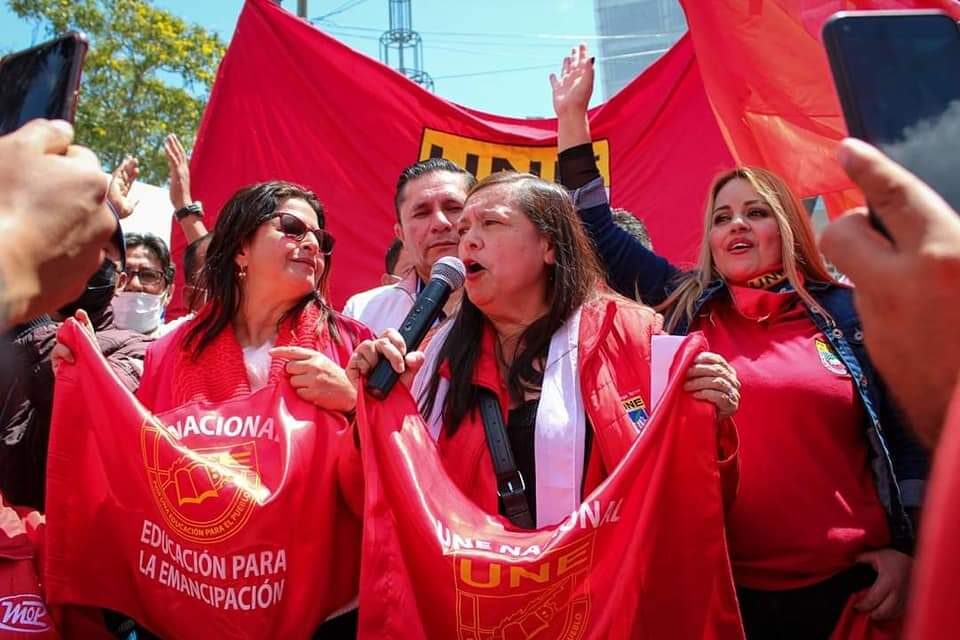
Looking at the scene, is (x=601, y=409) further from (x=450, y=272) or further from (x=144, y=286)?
(x=144, y=286)

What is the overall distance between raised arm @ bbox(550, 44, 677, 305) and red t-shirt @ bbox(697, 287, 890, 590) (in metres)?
0.65

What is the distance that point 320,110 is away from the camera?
523cm

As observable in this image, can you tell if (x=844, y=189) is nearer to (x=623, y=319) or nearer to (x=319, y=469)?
(x=623, y=319)

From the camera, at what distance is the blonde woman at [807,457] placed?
84.7 inches

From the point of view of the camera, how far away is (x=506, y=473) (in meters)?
2.12

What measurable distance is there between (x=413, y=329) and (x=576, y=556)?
0.68 meters

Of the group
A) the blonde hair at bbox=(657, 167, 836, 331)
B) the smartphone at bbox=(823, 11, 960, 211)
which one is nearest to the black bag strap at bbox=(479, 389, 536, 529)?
the blonde hair at bbox=(657, 167, 836, 331)

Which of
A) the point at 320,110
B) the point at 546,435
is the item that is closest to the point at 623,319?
the point at 546,435

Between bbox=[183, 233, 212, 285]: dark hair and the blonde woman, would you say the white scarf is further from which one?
bbox=[183, 233, 212, 285]: dark hair

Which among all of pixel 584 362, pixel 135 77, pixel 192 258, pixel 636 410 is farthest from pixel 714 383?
pixel 135 77

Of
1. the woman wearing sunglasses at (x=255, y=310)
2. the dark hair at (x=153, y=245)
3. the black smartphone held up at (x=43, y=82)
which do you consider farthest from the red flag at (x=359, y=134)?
the black smartphone held up at (x=43, y=82)

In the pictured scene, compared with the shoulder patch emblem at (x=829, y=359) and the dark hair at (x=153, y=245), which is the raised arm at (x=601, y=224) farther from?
the dark hair at (x=153, y=245)

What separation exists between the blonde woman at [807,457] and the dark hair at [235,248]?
1.19m

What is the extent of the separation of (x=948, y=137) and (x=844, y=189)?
2.34 metres
